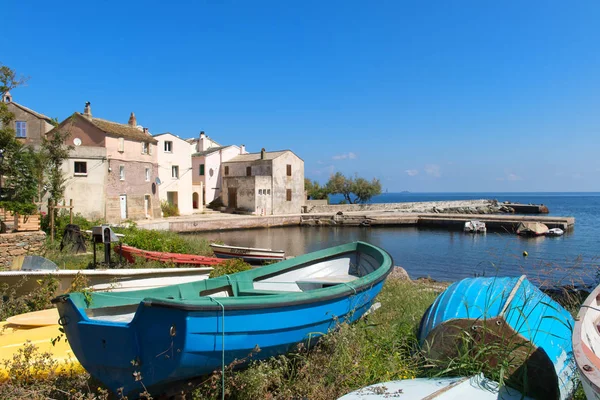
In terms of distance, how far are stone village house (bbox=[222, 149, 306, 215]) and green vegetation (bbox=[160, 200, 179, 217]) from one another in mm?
7724

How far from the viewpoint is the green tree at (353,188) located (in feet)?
194

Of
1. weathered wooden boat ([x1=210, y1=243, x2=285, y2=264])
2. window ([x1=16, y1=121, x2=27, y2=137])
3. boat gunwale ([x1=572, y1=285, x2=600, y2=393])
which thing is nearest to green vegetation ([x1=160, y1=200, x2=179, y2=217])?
window ([x1=16, y1=121, x2=27, y2=137])

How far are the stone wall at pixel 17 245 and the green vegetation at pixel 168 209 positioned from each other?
25.1m

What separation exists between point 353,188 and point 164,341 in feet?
186

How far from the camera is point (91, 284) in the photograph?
25.9 feet

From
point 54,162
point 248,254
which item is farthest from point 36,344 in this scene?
point 54,162

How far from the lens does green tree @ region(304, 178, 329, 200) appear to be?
61.6m

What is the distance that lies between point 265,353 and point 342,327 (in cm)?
98

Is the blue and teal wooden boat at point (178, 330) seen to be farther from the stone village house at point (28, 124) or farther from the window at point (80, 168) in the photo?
the stone village house at point (28, 124)

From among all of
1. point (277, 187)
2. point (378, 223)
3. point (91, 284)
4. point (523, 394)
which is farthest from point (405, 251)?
point (523, 394)

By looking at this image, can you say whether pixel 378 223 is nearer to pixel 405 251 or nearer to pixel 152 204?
pixel 405 251

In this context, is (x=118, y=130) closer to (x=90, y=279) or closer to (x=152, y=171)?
(x=152, y=171)

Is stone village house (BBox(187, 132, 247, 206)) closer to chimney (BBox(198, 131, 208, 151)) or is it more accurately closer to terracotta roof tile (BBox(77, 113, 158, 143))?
chimney (BBox(198, 131, 208, 151))

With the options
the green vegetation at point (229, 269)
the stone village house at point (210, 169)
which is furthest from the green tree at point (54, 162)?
the stone village house at point (210, 169)
